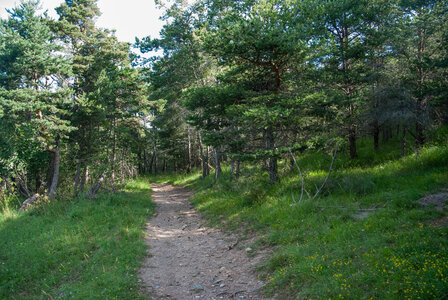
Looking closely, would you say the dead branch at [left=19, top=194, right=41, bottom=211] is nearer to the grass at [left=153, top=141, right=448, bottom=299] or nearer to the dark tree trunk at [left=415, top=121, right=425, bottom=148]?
the grass at [left=153, top=141, right=448, bottom=299]

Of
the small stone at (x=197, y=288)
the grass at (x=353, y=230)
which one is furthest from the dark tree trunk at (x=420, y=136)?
the small stone at (x=197, y=288)

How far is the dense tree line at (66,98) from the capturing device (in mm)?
12898

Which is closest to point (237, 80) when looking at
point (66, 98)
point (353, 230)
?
point (353, 230)

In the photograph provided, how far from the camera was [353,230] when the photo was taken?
5.27 metres

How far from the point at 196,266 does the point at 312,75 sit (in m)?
8.18

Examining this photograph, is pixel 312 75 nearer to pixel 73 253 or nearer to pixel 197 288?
pixel 197 288

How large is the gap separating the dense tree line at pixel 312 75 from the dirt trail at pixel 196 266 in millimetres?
2971

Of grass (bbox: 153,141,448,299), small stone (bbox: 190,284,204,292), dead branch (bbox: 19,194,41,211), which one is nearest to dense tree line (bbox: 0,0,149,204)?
dead branch (bbox: 19,194,41,211)

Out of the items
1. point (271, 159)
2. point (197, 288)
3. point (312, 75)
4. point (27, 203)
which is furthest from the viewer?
point (27, 203)

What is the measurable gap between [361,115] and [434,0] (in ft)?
19.1

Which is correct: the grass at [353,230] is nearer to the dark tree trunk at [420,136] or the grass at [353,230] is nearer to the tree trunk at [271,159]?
the tree trunk at [271,159]

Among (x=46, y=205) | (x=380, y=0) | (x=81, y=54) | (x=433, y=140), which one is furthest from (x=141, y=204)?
(x=380, y=0)

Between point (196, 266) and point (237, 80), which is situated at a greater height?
point (237, 80)

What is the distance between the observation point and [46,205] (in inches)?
445
